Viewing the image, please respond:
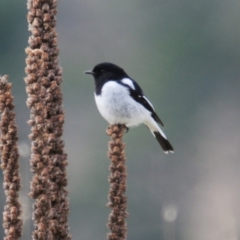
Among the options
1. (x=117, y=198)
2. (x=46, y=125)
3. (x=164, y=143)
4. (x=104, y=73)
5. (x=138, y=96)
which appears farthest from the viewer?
(x=164, y=143)

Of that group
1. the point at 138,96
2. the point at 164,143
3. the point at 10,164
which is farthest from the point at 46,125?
the point at 164,143

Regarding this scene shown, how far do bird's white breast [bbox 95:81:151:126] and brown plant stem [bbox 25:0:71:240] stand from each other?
2936 mm

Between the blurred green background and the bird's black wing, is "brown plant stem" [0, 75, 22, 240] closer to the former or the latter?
the bird's black wing

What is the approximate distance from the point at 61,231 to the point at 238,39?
2254 centimetres

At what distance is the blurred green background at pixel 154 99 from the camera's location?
16.7m

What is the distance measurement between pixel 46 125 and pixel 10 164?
17 cm

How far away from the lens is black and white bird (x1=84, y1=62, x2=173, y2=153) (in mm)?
5594

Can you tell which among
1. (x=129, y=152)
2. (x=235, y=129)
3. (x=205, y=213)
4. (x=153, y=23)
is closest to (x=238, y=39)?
(x=153, y=23)

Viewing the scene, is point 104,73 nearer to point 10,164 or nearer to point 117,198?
point 117,198

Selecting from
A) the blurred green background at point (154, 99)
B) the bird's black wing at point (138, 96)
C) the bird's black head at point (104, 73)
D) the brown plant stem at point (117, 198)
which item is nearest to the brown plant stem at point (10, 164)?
the brown plant stem at point (117, 198)

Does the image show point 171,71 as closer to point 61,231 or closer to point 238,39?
point 238,39

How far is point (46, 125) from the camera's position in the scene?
2.41 m

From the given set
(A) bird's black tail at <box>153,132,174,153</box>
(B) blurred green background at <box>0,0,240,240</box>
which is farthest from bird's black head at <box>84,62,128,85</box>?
(B) blurred green background at <box>0,0,240,240</box>

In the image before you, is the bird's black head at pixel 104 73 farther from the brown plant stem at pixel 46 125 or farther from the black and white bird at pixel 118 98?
the brown plant stem at pixel 46 125
